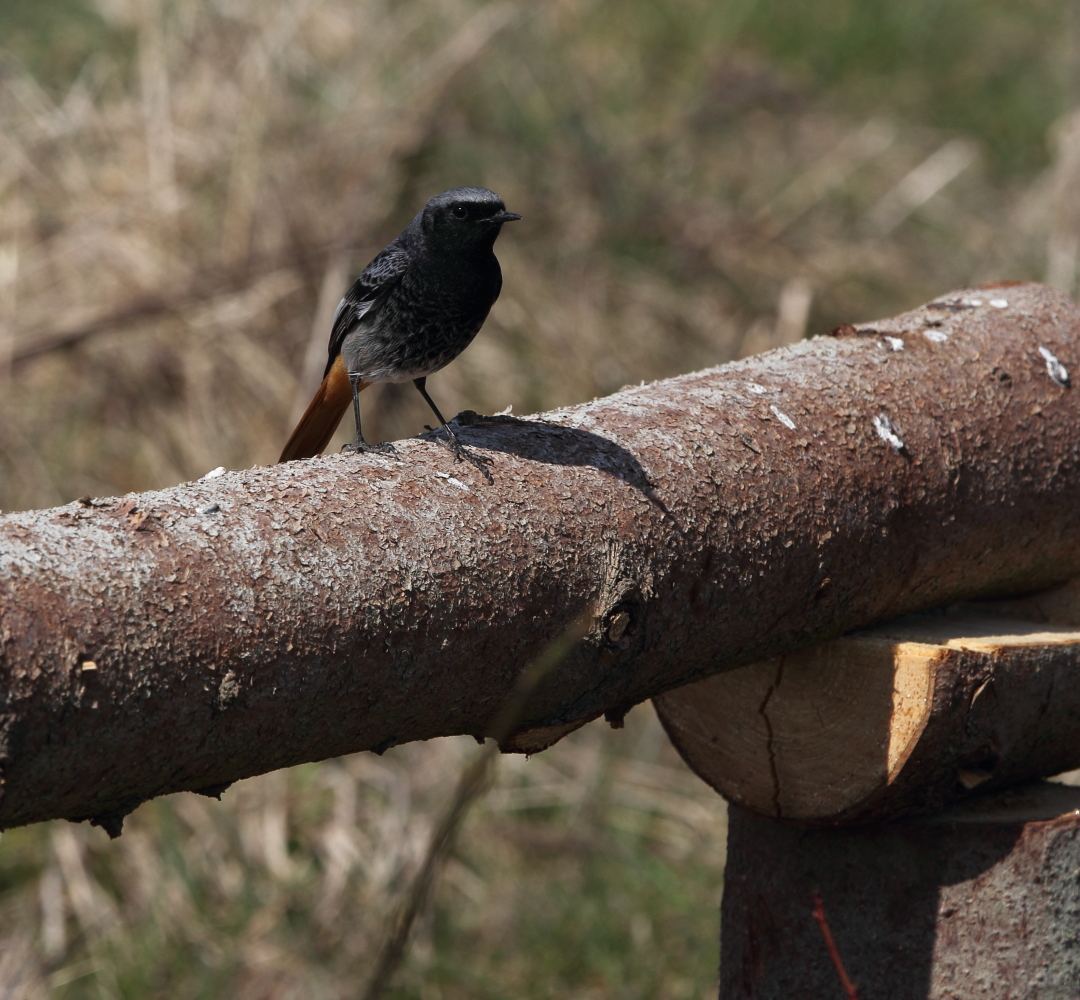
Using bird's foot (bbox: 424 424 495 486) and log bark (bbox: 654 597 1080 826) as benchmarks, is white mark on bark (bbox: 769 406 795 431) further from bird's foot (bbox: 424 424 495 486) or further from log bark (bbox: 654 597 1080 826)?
bird's foot (bbox: 424 424 495 486)

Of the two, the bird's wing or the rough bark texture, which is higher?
the bird's wing

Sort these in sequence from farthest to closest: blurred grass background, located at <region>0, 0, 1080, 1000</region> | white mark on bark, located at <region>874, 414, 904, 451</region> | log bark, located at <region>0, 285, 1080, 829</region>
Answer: blurred grass background, located at <region>0, 0, 1080, 1000</region> → white mark on bark, located at <region>874, 414, 904, 451</region> → log bark, located at <region>0, 285, 1080, 829</region>

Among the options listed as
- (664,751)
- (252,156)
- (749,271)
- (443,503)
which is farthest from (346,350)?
(749,271)

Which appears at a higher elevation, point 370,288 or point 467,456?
point 370,288

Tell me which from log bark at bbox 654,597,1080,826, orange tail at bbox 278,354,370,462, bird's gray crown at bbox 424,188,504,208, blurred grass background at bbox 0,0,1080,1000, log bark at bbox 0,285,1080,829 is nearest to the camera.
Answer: log bark at bbox 0,285,1080,829

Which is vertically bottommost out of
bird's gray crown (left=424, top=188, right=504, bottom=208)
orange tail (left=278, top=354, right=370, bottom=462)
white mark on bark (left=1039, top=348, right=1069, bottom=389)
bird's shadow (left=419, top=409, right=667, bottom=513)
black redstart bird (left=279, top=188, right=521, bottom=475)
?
bird's shadow (left=419, top=409, right=667, bottom=513)

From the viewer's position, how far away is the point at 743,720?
7.25 ft

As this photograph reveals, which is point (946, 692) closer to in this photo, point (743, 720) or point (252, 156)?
point (743, 720)

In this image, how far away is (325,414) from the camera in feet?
9.25

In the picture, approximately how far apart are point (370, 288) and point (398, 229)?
2876 millimetres

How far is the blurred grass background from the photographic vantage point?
397 cm

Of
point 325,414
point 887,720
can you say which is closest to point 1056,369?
point 887,720

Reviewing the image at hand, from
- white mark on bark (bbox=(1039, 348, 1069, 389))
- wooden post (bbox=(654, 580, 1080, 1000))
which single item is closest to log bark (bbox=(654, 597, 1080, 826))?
wooden post (bbox=(654, 580, 1080, 1000))

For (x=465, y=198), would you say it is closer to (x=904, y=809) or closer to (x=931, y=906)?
(x=904, y=809)
